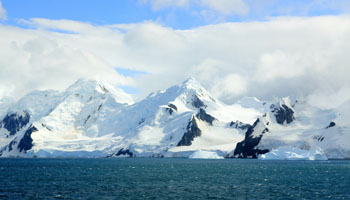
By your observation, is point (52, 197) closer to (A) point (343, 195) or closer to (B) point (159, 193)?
(B) point (159, 193)

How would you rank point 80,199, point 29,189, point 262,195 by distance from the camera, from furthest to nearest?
point 29,189
point 262,195
point 80,199

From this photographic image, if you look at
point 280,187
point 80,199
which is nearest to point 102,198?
point 80,199

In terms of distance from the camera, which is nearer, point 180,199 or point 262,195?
point 180,199

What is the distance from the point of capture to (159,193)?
97.2 m

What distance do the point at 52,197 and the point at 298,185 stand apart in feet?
193

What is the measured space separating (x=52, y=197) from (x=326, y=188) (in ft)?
195

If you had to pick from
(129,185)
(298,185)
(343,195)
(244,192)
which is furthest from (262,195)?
(129,185)

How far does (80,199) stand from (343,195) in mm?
50268

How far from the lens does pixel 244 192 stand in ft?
326

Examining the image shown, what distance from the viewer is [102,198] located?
3482 inches

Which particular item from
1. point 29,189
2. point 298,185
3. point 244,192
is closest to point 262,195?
point 244,192

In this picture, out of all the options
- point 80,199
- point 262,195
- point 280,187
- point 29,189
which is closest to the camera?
point 80,199

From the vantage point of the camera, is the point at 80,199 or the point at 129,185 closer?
the point at 80,199

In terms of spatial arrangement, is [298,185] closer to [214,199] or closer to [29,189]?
[214,199]
